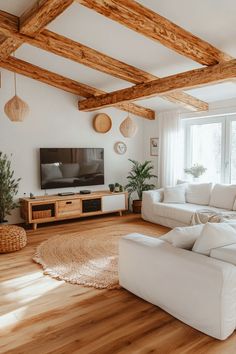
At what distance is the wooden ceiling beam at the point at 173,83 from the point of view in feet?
12.3

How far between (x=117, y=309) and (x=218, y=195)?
10.7 feet

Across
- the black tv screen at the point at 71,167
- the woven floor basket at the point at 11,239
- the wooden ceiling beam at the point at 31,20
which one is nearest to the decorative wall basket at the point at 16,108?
the wooden ceiling beam at the point at 31,20

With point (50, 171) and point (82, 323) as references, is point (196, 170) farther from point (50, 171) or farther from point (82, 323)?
point (82, 323)

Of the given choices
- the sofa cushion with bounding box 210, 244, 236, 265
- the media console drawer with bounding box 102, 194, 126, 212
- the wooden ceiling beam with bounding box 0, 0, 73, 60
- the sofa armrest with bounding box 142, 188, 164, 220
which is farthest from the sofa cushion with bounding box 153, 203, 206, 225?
the wooden ceiling beam with bounding box 0, 0, 73, 60

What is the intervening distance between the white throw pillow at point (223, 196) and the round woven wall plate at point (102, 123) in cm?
264

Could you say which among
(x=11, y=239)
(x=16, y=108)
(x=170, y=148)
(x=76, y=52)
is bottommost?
(x=11, y=239)

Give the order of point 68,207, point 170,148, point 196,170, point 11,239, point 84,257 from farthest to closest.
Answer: point 170,148 < point 196,170 < point 68,207 < point 11,239 < point 84,257

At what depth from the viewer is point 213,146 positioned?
611 cm

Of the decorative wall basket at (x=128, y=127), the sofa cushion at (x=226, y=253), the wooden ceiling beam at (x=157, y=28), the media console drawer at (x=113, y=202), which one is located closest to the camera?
the sofa cushion at (x=226, y=253)

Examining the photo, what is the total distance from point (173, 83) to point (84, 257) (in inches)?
107

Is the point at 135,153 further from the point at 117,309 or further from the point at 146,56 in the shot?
the point at 117,309

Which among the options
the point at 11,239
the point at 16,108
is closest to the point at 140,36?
→ the point at 16,108

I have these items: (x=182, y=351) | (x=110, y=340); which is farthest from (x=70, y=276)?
(x=182, y=351)

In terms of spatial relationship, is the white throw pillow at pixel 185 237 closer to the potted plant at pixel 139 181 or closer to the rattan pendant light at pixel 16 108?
the rattan pendant light at pixel 16 108
